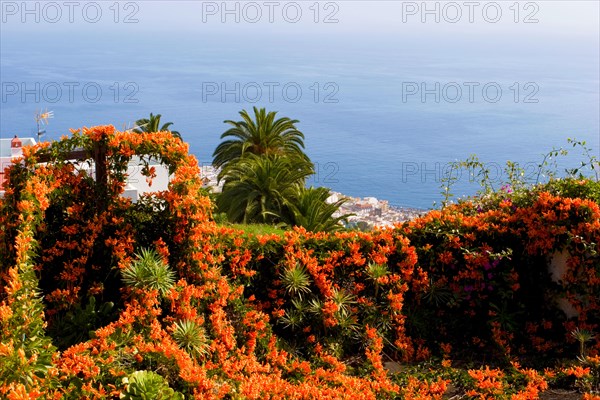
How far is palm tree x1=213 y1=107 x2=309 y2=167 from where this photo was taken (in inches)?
859

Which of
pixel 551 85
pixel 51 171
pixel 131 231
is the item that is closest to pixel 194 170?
pixel 131 231

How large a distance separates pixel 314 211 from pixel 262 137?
5515mm

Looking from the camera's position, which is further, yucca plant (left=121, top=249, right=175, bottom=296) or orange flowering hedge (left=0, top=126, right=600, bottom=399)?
yucca plant (left=121, top=249, right=175, bottom=296)

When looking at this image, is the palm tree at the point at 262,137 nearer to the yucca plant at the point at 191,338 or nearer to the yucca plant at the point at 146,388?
the yucca plant at the point at 191,338

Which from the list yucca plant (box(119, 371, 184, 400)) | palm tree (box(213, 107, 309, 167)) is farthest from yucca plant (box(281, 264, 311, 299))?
palm tree (box(213, 107, 309, 167))

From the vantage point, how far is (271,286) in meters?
7.09

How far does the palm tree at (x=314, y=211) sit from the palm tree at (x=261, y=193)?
0.26 meters

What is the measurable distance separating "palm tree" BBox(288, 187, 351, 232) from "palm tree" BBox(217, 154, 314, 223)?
0.85ft

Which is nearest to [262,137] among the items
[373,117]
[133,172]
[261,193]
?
[261,193]

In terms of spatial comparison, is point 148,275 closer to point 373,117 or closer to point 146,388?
point 146,388

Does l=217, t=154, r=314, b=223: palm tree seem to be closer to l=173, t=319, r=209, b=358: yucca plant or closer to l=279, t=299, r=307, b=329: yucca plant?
l=279, t=299, r=307, b=329: yucca plant

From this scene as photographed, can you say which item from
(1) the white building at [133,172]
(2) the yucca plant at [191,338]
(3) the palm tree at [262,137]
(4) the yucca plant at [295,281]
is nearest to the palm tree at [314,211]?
(1) the white building at [133,172]

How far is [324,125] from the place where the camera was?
151m

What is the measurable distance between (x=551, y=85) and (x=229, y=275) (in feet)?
676
